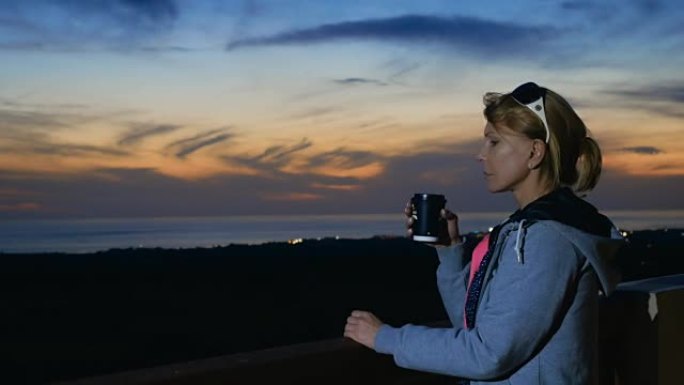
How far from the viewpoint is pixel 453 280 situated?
2760 mm

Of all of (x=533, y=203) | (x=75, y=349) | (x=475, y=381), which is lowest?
(x=75, y=349)

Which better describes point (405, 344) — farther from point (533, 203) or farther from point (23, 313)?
point (23, 313)

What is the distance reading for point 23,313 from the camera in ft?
81.2

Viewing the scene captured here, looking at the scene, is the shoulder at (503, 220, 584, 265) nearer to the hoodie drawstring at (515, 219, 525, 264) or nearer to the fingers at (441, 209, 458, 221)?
the hoodie drawstring at (515, 219, 525, 264)

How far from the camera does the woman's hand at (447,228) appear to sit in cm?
285

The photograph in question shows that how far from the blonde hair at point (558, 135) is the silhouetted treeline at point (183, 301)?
8.97 metres

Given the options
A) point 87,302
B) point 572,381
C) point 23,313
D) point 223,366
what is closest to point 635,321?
point 572,381

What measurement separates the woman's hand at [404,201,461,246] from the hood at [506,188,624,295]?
0.38m

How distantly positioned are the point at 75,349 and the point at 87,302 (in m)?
8.01

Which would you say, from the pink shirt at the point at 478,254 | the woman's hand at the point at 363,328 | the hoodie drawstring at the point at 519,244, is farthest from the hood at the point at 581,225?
the woman's hand at the point at 363,328

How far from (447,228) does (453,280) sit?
0.61 ft

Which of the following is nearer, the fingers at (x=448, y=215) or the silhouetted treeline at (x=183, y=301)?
the fingers at (x=448, y=215)

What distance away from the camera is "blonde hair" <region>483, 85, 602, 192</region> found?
2.51 m

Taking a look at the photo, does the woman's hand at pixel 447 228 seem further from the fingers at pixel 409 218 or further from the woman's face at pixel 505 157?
the woman's face at pixel 505 157
